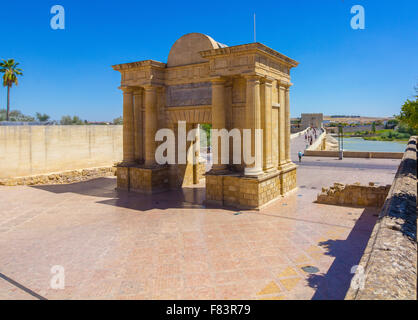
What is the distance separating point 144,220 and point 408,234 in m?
8.13

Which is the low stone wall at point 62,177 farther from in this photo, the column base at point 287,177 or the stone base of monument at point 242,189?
the column base at point 287,177

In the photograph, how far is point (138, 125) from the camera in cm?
1672

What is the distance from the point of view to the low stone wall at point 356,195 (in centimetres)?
1228

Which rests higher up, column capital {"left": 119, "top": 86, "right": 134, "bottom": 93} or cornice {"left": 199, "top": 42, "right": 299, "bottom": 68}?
cornice {"left": 199, "top": 42, "right": 299, "bottom": 68}

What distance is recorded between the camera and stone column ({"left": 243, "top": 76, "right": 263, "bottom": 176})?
12250 millimetres

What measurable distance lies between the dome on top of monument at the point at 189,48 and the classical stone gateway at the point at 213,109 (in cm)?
4

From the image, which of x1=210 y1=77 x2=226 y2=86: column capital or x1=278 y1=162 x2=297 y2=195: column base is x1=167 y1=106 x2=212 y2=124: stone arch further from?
x1=278 y1=162 x2=297 y2=195: column base

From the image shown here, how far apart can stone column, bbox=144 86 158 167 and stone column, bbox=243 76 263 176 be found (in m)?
5.35

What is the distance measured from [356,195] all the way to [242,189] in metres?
4.74

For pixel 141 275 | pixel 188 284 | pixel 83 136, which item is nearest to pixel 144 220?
pixel 141 275

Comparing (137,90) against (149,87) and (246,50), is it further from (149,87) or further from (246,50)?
(246,50)

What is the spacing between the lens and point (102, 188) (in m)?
17.1

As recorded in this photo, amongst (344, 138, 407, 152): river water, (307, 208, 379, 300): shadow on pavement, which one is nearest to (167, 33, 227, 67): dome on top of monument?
(307, 208, 379, 300): shadow on pavement

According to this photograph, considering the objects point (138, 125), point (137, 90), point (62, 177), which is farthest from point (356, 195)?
point (62, 177)
